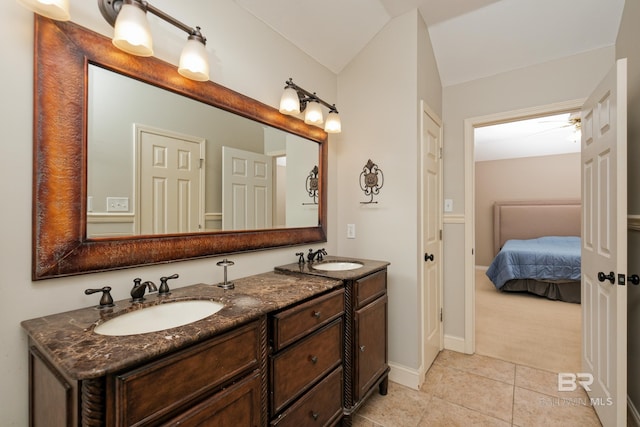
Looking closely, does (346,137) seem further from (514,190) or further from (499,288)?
(514,190)

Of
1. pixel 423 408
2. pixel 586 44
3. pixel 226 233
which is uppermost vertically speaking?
pixel 586 44

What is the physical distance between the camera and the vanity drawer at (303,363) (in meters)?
1.27

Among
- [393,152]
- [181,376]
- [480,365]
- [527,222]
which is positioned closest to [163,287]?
[181,376]

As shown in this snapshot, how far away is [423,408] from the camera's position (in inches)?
76.6

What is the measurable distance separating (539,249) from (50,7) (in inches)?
221

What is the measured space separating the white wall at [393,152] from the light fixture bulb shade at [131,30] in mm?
1628

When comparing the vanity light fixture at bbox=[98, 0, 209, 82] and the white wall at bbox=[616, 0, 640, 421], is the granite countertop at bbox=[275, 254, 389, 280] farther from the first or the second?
the white wall at bbox=[616, 0, 640, 421]

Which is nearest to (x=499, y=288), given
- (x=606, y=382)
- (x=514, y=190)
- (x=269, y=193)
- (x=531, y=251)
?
(x=531, y=251)

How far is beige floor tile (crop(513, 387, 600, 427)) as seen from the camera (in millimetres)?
1812

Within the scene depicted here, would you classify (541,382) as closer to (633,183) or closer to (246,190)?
(633,183)

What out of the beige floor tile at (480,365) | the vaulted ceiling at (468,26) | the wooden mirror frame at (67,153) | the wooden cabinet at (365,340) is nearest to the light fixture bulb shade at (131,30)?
the wooden mirror frame at (67,153)

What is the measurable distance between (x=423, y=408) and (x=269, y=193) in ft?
5.64

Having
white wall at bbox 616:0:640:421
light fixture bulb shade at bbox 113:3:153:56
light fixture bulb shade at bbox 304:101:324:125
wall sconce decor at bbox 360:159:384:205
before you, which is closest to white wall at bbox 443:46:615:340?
white wall at bbox 616:0:640:421

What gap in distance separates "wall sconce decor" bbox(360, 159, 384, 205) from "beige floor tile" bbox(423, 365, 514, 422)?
145 centimetres
